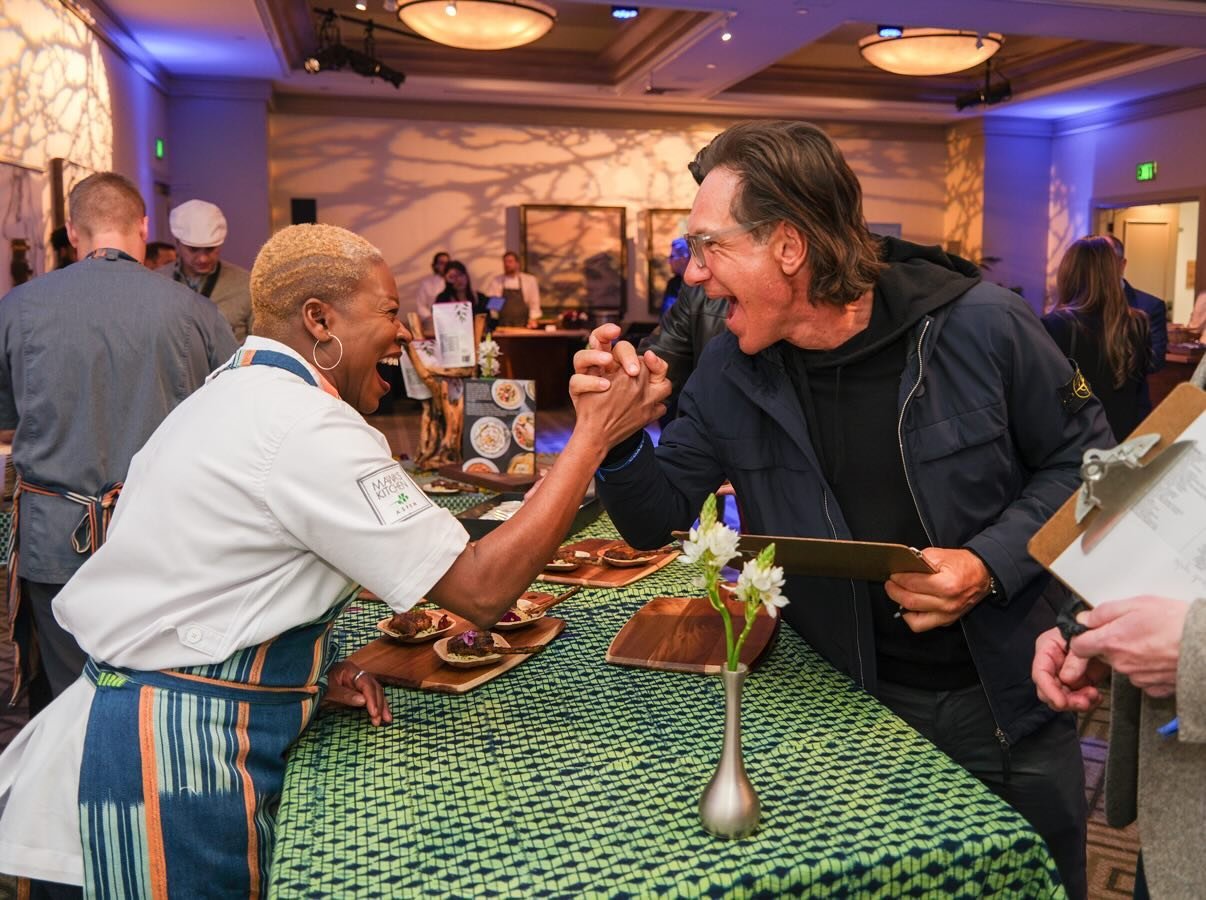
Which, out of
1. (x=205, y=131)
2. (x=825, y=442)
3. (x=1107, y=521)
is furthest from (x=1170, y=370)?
(x=205, y=131)

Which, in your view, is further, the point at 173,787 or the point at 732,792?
the point at 173,787

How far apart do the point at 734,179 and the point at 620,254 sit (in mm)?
11748

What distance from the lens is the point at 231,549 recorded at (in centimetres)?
140

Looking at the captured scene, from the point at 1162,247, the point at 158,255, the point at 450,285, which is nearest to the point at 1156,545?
the point at 158,255

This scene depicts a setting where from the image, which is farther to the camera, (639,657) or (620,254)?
(620,254)

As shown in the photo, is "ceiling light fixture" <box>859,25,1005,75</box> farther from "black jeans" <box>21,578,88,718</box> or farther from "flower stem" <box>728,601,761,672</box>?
"flower stem" <box>728,601,761,672</box>

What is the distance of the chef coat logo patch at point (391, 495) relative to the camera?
139 cm

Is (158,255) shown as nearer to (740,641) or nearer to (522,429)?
(522,429)

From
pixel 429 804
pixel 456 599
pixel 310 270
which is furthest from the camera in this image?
pixel 310 270

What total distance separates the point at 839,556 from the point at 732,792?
1.19ft

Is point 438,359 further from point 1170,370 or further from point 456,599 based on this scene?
point 1170,370

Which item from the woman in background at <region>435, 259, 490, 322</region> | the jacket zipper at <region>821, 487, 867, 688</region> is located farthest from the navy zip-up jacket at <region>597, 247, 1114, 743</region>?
the woman in background at <region>435, 259, 490, 322</region>

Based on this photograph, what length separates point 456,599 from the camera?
145 centimetres

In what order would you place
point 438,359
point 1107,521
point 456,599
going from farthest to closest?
point 438,359 → point 456,599 → point 1107,521
